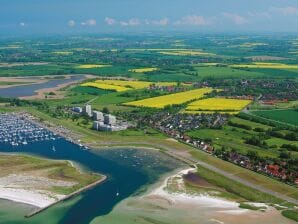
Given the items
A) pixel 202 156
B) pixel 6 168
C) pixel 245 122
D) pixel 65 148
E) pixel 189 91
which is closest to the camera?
pixel 6 168

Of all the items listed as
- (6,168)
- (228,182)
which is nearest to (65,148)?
(6,168)

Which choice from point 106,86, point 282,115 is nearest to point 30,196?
point 282,115

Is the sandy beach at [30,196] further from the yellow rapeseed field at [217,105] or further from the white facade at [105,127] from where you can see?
the yellow rapeseed field at [217,105]

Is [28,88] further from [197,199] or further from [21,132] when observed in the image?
[197,199]

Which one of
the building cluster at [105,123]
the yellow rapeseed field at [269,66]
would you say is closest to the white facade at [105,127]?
the building cluster at [105,123]

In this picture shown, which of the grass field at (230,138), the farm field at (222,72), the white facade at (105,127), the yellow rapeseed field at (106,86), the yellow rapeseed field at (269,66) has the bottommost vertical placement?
the grass field at (230,138)

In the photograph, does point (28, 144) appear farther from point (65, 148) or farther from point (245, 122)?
point (245, 122)
